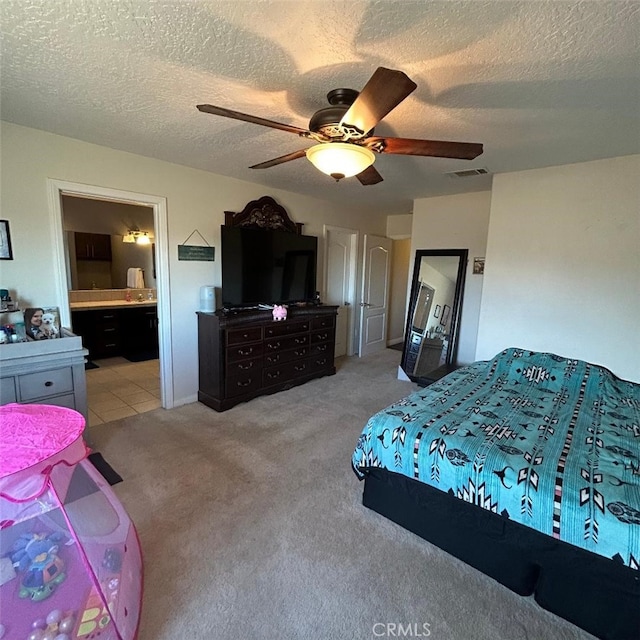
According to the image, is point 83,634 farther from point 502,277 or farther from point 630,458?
point 502,277

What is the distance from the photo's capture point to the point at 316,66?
166 cm

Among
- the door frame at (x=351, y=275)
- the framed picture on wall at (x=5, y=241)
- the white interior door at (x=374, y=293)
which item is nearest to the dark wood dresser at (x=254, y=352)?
the door frame at (x=351, y=275)

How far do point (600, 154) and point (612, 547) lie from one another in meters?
2.90

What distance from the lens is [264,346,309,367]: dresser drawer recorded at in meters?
3.88

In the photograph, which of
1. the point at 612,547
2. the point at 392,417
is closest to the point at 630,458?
the point at 612,547

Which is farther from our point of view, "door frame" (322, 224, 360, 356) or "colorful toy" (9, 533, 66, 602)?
"door frame" (322, 224, 360, 356)

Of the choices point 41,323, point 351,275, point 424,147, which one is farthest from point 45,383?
point 351,275

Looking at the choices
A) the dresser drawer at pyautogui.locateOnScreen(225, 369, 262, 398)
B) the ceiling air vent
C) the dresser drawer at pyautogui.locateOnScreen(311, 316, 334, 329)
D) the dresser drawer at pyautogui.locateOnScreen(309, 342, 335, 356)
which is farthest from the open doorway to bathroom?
the ceiling air vent

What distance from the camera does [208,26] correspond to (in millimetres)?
1418

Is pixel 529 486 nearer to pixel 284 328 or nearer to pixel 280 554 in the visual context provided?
pixel 280 554

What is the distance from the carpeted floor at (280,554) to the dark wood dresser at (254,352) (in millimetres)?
612

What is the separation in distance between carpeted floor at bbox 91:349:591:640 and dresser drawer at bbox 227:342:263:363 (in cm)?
77

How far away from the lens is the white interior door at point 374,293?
5719mm

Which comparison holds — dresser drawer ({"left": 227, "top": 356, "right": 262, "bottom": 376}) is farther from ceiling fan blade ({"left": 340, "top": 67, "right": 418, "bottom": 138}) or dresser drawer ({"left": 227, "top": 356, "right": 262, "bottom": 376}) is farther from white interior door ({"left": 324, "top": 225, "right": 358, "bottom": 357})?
ceiling fan blade ({"left": 340, "top": 67, "right": 418, "bottom": 138})
